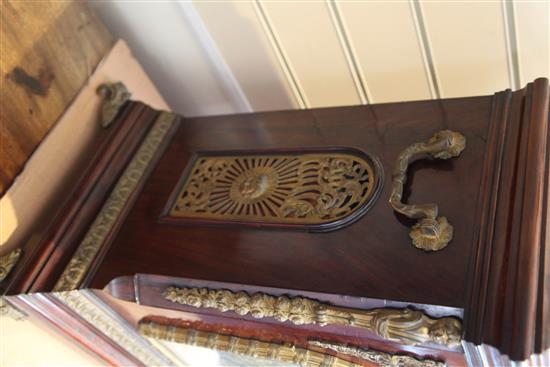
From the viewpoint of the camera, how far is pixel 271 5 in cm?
110

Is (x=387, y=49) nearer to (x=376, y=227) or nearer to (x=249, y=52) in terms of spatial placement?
(x=249, y=52)

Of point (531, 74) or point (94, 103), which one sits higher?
point (531, 74)

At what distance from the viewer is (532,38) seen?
0.98 metres

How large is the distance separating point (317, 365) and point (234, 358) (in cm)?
22

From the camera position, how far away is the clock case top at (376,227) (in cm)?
62

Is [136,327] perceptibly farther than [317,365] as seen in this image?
Yes

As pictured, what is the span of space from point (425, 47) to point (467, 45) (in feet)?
0.29

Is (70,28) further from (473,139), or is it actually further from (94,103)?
→ (473,139)

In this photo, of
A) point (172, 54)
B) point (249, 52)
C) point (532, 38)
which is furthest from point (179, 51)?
point (532, 38)

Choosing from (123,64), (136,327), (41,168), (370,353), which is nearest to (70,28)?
(123,64)

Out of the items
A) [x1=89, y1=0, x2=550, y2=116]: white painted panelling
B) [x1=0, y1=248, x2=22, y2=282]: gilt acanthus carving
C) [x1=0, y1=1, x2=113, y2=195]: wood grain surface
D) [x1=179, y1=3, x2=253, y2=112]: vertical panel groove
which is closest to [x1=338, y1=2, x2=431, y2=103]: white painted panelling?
A: [x1=89, y1=0, x2=550, y2=116]: white painted panelling

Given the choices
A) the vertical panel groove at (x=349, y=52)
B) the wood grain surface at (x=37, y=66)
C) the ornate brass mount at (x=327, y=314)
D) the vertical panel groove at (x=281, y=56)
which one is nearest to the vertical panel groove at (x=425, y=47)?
the vertical panel groove at (x=349, y=52)

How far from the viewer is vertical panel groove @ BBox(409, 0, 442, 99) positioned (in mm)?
1019

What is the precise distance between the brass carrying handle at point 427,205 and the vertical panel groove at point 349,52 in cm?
40
